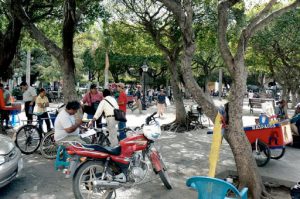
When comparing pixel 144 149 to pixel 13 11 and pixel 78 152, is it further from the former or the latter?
pixel 13 11

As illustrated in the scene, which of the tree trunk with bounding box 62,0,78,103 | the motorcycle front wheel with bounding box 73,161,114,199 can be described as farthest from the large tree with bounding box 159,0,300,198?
the tree trunk with bounding box 62,0,78,103

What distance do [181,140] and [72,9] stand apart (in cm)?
535

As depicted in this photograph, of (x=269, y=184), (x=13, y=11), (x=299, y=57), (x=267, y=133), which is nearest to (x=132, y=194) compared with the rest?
(x=269, y=184)

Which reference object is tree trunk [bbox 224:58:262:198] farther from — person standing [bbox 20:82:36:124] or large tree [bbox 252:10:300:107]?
large tree [bbox 252:10:300:107]

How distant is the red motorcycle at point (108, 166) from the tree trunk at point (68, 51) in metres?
4.26

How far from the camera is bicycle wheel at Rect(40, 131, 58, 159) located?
25.6 feet

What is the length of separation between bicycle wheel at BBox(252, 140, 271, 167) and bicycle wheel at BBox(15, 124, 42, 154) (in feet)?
17.3

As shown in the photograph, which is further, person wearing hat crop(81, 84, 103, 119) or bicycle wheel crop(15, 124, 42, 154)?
person wearing hat crop(81, 84, 103, 119)

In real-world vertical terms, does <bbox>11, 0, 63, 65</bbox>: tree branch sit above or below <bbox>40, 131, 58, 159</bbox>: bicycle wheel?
above

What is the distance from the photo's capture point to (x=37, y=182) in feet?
20.3

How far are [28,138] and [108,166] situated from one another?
3926mm

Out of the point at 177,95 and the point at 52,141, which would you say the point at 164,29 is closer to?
the point at 177,95

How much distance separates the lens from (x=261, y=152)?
7953 mm

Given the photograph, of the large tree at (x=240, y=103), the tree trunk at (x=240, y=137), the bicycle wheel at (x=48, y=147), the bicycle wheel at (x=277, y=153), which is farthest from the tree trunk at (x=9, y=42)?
the bicycle wheel at (x=277, y=153)
